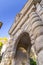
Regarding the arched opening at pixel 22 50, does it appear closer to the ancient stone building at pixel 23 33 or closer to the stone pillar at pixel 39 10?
the ancient stone building at pixel 23 33

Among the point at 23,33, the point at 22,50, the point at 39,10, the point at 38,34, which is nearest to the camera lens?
the point at 38,34

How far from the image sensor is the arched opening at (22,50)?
9.54 m

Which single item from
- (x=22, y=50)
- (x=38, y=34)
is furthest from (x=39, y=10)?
(x=22, y=50)

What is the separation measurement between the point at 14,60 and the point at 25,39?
1594 mm

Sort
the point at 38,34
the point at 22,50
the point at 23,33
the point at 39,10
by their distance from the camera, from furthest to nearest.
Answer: the point at 22,50, the point at 23,33, the point at 39,10, the point at 38,34

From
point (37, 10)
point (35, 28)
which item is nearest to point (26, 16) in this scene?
point (37, 10)

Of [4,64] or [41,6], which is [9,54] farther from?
[41,6]

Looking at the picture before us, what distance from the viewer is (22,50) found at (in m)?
10.3

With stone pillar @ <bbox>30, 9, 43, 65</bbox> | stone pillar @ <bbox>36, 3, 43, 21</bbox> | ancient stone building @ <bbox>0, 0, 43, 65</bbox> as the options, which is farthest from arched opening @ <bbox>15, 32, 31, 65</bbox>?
stone pillar @ <bbox>30, 9, 43, 65</bbox>

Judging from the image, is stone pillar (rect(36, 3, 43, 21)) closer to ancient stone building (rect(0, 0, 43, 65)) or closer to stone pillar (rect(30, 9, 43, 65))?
ancient stone building (rect(0, 0, 43, 65))

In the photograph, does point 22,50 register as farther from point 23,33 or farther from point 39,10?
point 39,10

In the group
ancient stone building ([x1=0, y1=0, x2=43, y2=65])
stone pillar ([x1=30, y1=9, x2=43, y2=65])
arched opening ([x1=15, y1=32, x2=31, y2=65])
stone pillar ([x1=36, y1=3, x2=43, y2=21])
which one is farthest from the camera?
arched opening ([x1=15, y1=32, x2=31, y2=65])

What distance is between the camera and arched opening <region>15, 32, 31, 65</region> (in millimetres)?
9543

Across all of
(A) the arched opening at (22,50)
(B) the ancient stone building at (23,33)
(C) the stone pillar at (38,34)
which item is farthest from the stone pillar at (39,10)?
(A) the arched opening at (22,50)
